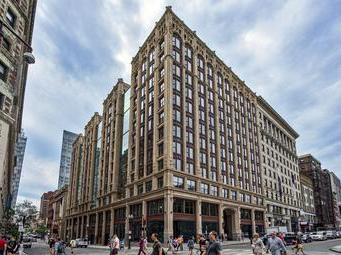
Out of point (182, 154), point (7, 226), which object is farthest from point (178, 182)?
point (7, 226)

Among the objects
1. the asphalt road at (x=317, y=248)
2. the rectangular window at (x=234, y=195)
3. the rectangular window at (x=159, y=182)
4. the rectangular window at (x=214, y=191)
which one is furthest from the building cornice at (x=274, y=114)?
the asphalt road at (x=317, y=248)

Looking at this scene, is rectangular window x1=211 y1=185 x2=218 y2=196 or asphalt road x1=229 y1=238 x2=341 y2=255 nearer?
asphalt road x1=229 y1=238 x2=341 y2=255

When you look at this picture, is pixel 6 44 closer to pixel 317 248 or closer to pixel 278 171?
pixel 317 248

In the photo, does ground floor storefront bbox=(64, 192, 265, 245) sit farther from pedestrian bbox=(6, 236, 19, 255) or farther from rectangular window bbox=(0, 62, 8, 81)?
rectangular window bbox=(0, 62, 8, 81)

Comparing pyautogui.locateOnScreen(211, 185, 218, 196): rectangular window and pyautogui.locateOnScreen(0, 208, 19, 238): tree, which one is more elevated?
pyautogui.locateOnScreen(211, 185, 218, 196): rectangular window

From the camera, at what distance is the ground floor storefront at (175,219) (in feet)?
158

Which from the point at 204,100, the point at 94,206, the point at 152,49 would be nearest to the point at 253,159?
the point at 204,100

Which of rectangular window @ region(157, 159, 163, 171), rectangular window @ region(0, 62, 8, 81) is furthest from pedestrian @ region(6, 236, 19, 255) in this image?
rectangular window @ region(157, 159, 163, 171)

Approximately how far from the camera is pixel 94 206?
7862 cm

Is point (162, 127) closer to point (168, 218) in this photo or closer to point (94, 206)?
point (168, 218)

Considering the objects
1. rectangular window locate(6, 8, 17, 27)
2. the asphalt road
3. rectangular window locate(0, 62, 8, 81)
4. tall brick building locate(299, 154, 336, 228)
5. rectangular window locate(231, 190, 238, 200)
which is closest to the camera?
rectangular window locate(0, 62, 8, 81)

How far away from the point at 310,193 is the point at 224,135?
60679 millimetres

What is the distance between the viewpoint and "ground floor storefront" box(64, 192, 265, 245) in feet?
158

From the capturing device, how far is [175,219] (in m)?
47.7
